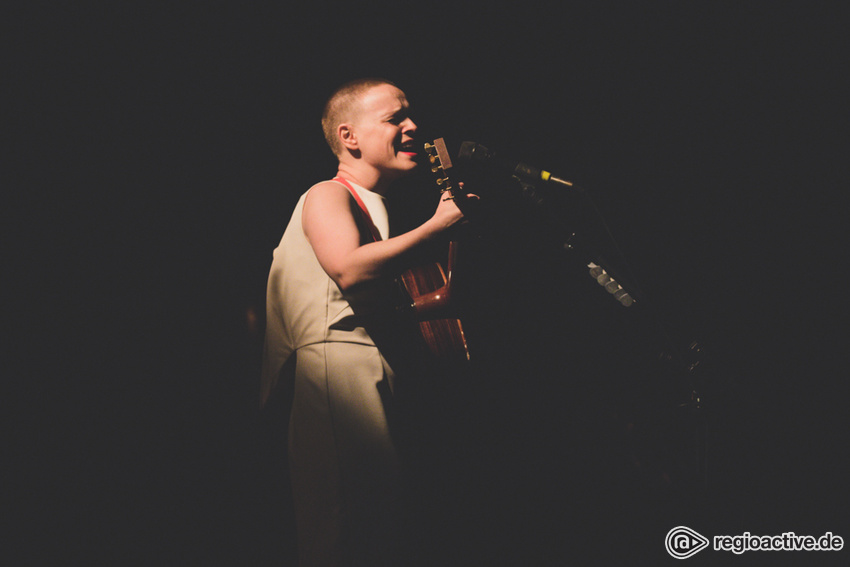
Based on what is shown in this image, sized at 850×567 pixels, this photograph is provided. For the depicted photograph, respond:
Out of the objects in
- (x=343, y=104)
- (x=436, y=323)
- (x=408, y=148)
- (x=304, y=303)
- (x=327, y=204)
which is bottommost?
(x=436, y=323)

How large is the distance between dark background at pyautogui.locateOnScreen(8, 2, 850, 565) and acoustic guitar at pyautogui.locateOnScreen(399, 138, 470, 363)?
10.4 inches

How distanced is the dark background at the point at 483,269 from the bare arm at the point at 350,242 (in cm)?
35

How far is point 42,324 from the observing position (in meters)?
1.69

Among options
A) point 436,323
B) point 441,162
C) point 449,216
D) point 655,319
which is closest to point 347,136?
point 441,162

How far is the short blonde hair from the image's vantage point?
1.67m

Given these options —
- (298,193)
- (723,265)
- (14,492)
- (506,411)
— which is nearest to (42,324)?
(14,492)

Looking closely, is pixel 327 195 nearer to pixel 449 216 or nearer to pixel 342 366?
pixel 449 216

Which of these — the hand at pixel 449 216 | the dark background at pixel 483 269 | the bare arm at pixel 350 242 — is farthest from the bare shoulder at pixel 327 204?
the dark background at pixel 483 269

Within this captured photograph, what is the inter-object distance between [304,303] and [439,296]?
1.30ft

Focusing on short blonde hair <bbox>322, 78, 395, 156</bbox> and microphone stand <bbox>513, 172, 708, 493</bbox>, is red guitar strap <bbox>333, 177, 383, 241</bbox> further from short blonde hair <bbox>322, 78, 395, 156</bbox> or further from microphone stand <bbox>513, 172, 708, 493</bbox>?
microphone stand <bbox>513, 172, 708, 493</bbox>

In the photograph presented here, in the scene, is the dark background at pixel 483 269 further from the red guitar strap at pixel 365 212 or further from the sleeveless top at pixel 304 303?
the sleeveless top at pixel 304 303

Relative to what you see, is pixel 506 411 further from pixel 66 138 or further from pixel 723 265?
pixel 66 138

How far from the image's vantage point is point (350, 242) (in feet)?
4.15

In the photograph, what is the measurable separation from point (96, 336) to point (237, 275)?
1.78 feet
